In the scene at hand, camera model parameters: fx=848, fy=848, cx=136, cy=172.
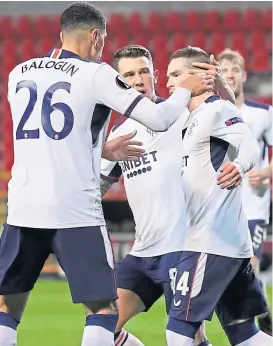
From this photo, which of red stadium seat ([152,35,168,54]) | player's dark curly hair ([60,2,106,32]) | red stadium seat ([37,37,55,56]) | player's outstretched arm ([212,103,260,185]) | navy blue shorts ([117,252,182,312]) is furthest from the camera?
red stadium seat ([37,37,55,56])

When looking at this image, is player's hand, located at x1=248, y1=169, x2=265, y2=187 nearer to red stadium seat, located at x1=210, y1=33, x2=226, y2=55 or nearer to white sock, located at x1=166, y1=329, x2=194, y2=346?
white sock, located at x1=166, y1=329, x2=194, y2=346

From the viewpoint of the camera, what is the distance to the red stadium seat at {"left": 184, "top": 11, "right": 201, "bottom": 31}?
14086 mm

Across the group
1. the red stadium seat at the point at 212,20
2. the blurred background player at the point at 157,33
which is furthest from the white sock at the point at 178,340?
the red stadium seat at the point at 212,20

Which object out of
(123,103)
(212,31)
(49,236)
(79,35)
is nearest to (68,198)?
(49,236)

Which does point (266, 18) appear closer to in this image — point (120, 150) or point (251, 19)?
point (251, 19)

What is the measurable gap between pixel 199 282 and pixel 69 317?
168 inches

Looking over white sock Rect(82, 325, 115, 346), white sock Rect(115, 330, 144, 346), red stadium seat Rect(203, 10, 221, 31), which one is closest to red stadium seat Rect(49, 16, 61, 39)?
red stadium seat Rect(203, 10, 221, 31)

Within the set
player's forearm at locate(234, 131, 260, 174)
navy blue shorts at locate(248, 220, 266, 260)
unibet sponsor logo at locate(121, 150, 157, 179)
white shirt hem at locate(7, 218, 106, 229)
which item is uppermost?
player's forearm at locate(234, 131, 260, 174)

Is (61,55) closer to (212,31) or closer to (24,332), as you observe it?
(24,332)

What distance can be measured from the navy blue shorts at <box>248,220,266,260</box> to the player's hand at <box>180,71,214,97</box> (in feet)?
8.12

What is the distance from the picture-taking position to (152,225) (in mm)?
4402

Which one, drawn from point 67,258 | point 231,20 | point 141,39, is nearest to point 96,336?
point 67,258

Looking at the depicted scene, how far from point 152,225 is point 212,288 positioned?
2.23 feet

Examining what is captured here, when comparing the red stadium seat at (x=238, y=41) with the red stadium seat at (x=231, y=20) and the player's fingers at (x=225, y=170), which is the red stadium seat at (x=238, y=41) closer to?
the red stadium seat at (x=231, y=20)
